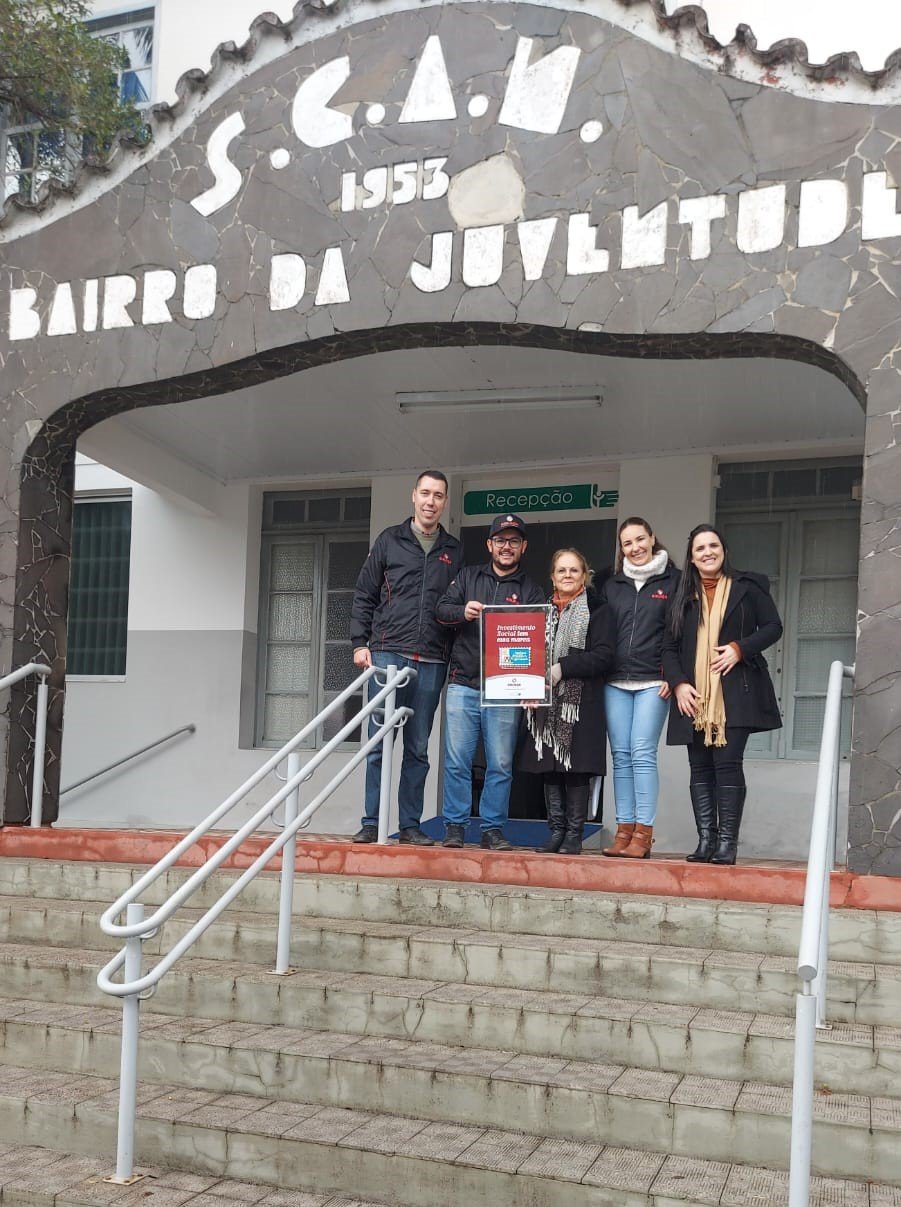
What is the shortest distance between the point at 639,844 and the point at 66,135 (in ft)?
26.1

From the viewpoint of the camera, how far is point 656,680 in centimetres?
644

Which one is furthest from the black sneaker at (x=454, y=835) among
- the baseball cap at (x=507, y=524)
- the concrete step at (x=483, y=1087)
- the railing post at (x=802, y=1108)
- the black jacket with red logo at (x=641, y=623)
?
the railing post at (x=802, y=1108)

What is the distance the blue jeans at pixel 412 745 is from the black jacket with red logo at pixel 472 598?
163 millimetres

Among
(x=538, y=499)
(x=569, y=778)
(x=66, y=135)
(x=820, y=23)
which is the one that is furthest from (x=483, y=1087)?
(x=66, y=135)

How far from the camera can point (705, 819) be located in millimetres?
6270

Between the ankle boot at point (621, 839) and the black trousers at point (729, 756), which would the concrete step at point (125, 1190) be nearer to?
the ankle boot at point (621, 839)

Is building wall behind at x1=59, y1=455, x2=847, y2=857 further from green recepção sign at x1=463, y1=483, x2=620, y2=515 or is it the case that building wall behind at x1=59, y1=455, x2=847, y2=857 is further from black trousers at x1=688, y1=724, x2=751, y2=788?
black trousers at x1=688, y1=724, x2=751, y2=788

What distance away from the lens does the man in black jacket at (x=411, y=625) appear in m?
6.95

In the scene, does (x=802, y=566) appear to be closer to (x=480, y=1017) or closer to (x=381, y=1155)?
(x=480, y=1017)

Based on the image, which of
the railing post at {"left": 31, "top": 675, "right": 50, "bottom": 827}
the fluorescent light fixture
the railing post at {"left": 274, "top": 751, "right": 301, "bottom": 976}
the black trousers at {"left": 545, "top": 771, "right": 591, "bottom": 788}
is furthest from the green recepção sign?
the railing post at {"left": 274, "top": 751, "right": 301, "bottom": 976}

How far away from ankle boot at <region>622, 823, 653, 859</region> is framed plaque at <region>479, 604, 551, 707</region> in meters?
0.75

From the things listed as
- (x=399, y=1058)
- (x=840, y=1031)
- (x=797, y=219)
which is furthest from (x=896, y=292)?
(x=399, y=1058)

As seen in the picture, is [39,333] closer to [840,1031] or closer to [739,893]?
[739,893]

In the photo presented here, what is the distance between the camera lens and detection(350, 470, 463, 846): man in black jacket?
6945 mm
